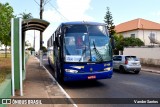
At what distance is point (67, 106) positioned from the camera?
9.31 meters

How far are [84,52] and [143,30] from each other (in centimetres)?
4808

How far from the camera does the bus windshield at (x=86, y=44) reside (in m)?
13.6

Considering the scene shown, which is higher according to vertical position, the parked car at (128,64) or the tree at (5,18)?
the tree at (5,18)

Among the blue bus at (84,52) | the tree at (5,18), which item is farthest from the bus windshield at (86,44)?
the tree at (5,18)

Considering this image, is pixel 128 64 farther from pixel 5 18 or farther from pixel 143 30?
pixel 143 30

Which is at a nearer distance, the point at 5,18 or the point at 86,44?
the point at 86,44

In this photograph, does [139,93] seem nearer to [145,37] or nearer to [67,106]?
[67,106]

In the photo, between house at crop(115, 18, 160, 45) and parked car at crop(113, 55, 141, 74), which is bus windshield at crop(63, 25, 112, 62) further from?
house at crop(115, 18, 160, 45)

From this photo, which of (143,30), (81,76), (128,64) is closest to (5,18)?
(81,76)

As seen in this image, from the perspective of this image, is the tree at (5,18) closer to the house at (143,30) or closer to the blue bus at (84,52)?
the blue bus at (84,52)

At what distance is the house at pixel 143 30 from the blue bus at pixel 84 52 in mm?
45228

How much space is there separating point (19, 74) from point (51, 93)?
1.56 m

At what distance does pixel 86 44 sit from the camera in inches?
542

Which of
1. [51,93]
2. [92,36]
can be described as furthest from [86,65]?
[51,93]
